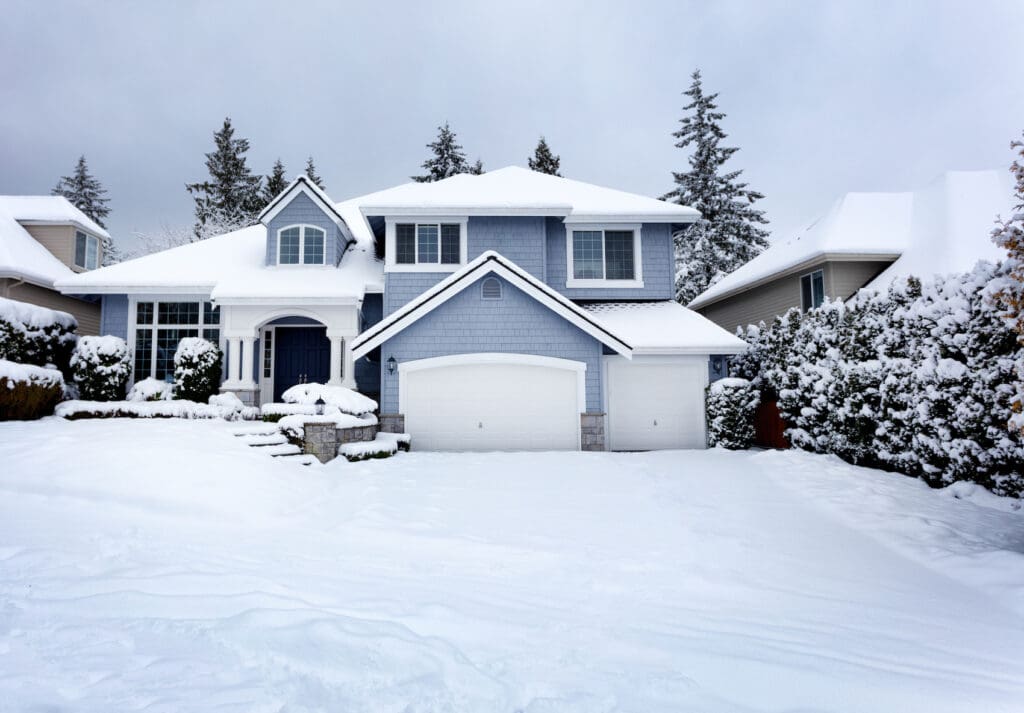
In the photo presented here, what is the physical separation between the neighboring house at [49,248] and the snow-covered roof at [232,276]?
2.70 meters

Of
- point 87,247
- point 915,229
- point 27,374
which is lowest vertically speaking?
point 27,374

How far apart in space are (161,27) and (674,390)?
2536 cm

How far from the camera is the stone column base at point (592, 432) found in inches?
501

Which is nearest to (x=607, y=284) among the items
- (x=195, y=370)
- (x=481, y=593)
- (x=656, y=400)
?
(x=656, y=400)

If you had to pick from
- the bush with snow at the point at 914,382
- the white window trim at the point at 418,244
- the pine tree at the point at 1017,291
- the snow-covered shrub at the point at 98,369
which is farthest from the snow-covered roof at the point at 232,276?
the pine tree at the point at 1017,291

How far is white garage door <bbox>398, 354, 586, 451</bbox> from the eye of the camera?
12.7 m

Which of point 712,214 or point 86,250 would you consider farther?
point 712,214

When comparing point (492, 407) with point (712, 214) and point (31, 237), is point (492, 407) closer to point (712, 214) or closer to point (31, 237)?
point (31, 237)

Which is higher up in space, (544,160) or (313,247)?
(544,160)

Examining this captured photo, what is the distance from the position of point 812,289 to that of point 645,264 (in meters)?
5.33

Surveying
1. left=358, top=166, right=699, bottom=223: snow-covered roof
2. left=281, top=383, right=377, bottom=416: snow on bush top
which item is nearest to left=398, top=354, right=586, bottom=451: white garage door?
left=281, top=383, right=377, bottom=416: snow on bush top

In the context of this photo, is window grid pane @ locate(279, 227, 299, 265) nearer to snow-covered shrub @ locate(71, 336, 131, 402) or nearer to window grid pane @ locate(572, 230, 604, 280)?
snow-covered shrub @ locate(71, 336, 131, 402)

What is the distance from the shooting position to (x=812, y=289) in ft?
53.7

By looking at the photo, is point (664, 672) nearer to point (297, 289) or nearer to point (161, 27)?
point (297, 289)
